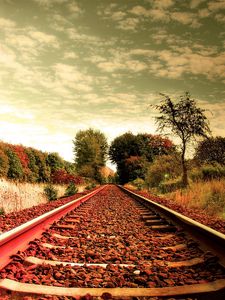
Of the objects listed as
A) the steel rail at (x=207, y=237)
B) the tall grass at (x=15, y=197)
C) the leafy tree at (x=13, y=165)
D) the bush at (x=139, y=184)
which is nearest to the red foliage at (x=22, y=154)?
the leafy tree at (x=13, y=165)

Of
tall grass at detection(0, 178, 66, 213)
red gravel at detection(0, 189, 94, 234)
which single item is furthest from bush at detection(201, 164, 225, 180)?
red gravel at detection(0, 189, 94, 234)

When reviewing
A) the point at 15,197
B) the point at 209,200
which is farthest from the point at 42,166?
the point at 209,200

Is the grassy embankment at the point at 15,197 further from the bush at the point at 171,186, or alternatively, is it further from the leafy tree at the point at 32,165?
the leafy tree at the point at 32,165

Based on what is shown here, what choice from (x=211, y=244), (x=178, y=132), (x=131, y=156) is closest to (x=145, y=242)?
(x=211, y=244)

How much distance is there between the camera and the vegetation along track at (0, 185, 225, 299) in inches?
83.2

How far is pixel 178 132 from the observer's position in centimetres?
1852

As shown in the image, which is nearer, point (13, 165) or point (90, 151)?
point (13, 165)

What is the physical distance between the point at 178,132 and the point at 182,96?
2.10 metres

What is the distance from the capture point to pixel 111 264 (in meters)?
2.80

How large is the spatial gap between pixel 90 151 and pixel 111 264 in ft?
183

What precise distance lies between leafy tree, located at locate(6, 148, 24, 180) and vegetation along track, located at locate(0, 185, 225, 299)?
18195 mm

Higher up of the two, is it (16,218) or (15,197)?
(15,197)

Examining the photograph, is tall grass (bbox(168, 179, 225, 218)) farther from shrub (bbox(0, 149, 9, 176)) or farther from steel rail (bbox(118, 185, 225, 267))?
shrub (bbox(0, 149, 9, 176))

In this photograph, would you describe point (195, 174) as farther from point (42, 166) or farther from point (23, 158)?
point (42, 166)
